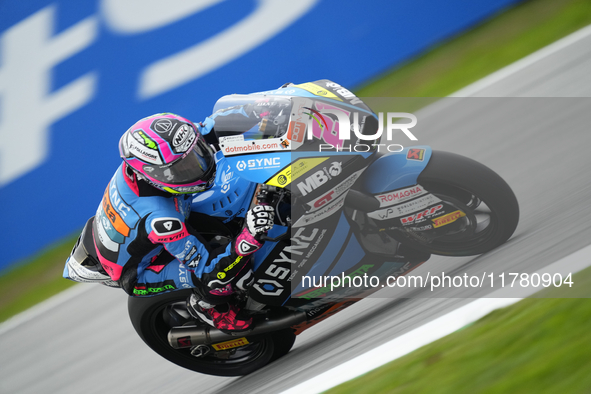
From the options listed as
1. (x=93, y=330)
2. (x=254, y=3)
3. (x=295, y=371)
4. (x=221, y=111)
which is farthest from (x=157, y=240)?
(x=254, y=3)

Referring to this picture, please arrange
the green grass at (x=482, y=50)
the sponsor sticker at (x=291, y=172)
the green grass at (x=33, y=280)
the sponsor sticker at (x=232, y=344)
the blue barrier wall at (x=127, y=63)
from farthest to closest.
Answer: the green grass at (x=33, y=280) < the green grass at (x=482, y=50) < the blue barrier wall at (x=127, y=63) < the sponsor sticker at (x=232, y=344) < the sponsor sticker at (x=291, y=172)

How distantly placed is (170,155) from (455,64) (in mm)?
3885

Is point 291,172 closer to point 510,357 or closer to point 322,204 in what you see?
point 322,204

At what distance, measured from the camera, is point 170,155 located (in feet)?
8.49

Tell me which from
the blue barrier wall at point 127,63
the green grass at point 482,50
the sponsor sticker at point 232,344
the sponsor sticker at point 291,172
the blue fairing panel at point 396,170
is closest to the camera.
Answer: the sponsor sticker at point 291,172

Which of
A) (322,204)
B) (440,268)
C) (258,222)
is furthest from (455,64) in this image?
(258,222)

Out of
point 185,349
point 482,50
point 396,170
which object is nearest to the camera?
point 396,170

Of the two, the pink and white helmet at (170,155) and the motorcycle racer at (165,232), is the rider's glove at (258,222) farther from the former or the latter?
the pink and white helmet at (170,155)

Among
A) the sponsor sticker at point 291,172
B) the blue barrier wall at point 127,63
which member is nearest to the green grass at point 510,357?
the sponsor sticker at point 291,172

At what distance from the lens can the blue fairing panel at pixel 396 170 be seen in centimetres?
270

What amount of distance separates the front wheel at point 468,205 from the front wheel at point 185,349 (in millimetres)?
1155

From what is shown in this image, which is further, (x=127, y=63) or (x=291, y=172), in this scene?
(x=127, y=63)

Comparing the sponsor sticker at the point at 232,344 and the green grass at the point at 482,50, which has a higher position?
the green grass at the point at 482,50

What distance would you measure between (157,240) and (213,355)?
1.28 m
